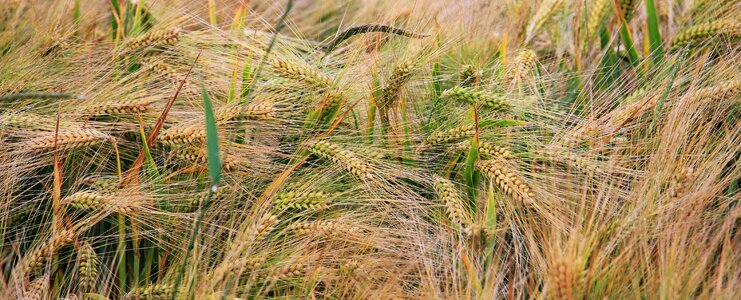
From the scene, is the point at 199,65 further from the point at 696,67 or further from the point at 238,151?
the point at 696,67

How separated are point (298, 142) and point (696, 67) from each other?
3.13 ft

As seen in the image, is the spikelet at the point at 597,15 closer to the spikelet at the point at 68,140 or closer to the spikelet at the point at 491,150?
the spikelet at the point at 491,150

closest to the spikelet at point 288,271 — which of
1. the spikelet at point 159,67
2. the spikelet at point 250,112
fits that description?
the spikelet at point 250,112

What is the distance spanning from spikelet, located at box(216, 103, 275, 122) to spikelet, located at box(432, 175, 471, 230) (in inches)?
15.2

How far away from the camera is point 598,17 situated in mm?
1973

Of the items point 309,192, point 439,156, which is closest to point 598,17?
point 439,156

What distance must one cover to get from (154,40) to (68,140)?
38 cm

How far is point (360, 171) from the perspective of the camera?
1.43 meters

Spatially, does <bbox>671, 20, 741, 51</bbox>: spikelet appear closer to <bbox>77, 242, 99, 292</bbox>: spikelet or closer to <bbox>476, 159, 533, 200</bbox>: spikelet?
<bbox>476, 159, 533, 200</bbox>: spikelet

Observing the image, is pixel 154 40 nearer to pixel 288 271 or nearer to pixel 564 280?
pixel 288 271

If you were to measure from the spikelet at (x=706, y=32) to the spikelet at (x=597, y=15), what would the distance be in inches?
10.2

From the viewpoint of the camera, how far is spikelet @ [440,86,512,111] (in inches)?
56.1

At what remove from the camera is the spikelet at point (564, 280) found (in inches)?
43.9

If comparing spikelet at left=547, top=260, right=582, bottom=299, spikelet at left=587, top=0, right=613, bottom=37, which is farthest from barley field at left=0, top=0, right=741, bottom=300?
spikelet at left=587, top=0, right=613, bottom=37
